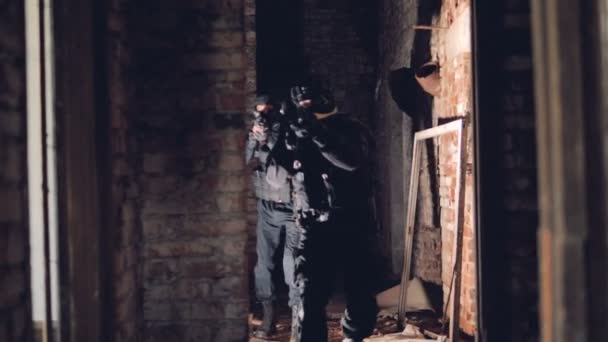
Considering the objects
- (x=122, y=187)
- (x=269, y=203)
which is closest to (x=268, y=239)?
(x=269, y=203)

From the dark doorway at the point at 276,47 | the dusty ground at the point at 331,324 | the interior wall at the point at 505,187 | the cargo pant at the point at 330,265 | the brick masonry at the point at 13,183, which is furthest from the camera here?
the dark doorway at the point at 276,47

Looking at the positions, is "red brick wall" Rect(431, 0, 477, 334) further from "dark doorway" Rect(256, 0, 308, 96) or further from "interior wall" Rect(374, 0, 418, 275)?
"dark doorway" Rect(256, 0, 308, 96)

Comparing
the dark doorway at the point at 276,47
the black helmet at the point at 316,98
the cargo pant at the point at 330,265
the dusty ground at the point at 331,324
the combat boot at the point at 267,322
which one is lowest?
the dusty ground at the point at 331,324

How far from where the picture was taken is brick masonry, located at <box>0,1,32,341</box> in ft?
5.78

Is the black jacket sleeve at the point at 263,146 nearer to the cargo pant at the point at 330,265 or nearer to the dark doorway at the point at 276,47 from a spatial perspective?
the cargo pant at the point at 330,265

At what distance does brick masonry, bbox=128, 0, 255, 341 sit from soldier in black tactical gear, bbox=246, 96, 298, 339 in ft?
3.70

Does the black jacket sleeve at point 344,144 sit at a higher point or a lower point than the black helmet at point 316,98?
lower

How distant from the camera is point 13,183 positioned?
1.82 metres

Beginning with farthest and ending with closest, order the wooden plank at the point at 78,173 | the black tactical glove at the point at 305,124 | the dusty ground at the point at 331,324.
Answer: the dusty ground at the point at 331,324
the black tactical glove at the point at 305,124
the wooden plank at the point at 78,173

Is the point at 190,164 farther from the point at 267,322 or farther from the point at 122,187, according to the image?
the point at 267,322

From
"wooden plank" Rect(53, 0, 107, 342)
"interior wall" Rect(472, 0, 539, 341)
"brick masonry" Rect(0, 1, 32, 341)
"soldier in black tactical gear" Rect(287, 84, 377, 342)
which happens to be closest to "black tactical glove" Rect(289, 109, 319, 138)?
"soldier in black tactical gear" Rect(287, 84, 377, 342)

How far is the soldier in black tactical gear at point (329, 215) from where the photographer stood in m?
3.83

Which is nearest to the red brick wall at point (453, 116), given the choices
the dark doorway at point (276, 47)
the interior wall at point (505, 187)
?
the interior wall at point (505, 187)

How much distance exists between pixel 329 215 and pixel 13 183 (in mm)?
2278
